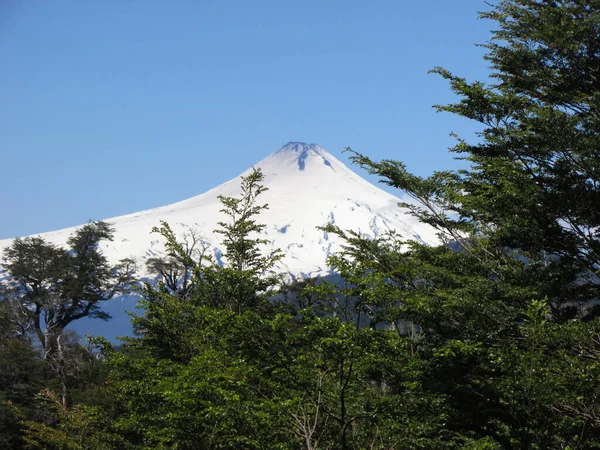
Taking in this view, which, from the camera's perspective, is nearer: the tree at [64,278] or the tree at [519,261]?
the tree at [519,261]

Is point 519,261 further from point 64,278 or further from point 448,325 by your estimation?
point 64,278

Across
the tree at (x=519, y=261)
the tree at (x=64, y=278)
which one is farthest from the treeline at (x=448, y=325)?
Answer: the tree at (x=64, y=278)

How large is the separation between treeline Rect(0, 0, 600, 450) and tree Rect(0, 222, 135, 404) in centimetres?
1809

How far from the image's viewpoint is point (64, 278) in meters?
35.7

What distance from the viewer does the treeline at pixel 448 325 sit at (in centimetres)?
842

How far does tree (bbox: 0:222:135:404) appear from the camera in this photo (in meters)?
34.8

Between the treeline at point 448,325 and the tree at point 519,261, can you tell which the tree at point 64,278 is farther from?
the tree at point 519,261

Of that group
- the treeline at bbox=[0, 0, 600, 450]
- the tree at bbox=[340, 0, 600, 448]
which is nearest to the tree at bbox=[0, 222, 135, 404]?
the treeline at bbox=[0, 0, 600, 450]

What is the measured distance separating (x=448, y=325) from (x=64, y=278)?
97.1ft

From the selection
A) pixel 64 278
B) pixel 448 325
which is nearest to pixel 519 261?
pixel 448 325

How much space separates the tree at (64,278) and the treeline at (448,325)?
18.1 m

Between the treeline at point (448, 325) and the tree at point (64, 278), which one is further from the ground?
the tree at point (64, 278)

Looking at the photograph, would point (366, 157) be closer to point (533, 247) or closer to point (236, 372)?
point (533, 247)

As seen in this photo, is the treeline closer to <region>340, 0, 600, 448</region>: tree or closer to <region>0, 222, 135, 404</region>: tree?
<region>340, 0, 600, 448</region>: tree
